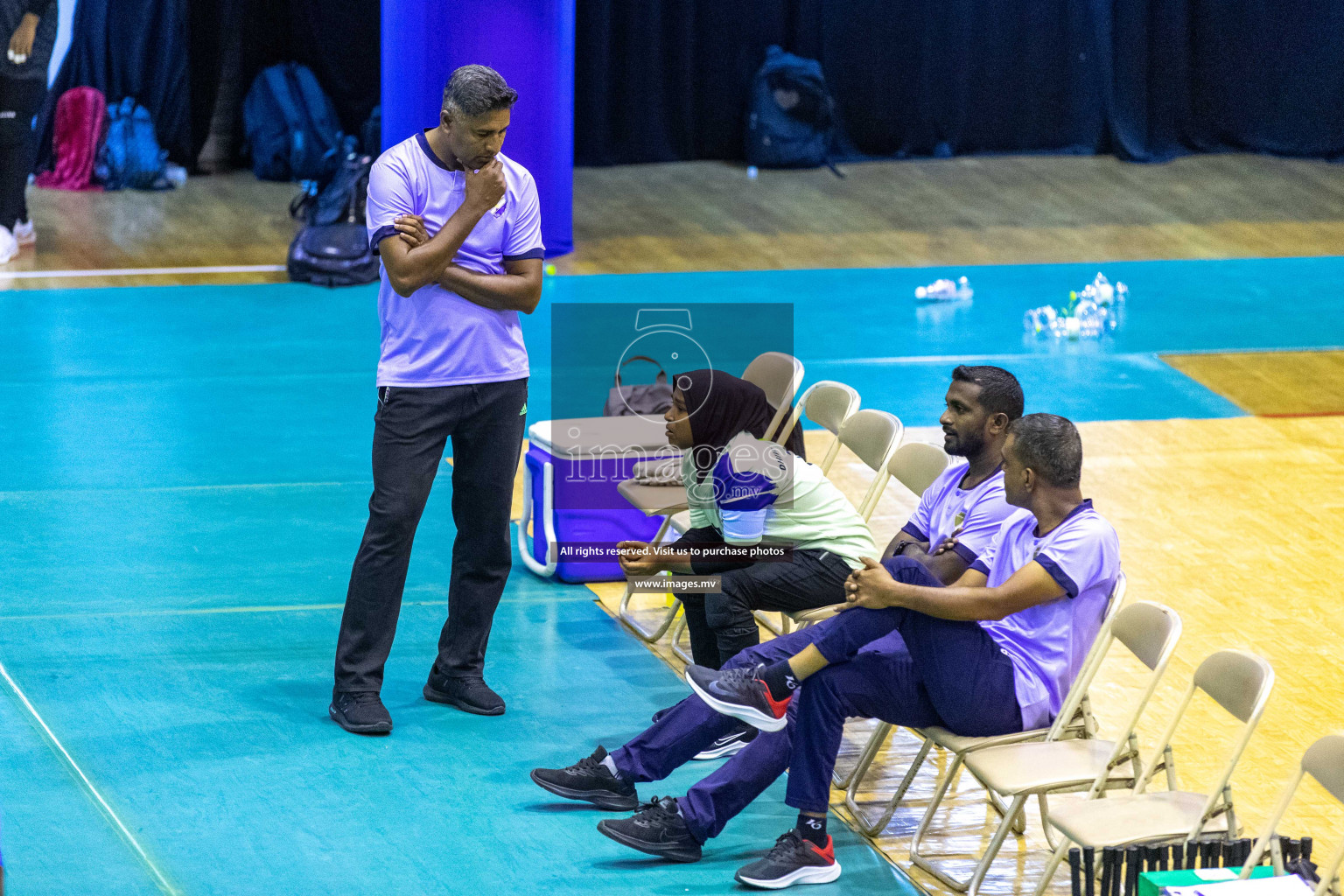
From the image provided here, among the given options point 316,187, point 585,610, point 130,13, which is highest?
point 130,13

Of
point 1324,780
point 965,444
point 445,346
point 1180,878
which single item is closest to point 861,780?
point 965,444

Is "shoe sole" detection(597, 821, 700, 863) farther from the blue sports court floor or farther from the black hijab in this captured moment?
the black hijab

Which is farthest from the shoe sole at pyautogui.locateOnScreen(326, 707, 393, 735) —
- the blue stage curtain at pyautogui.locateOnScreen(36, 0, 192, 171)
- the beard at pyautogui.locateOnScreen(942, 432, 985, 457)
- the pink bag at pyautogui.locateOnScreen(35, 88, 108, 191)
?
the blue stage curtain at pyautogui.locateOnScreen(36, 0, 192, 171)

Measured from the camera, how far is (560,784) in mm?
4531

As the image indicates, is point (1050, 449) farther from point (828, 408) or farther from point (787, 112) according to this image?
point (787, 112)

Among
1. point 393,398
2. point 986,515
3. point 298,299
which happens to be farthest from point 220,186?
point 986,515

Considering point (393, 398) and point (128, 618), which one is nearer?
point (393, 398)

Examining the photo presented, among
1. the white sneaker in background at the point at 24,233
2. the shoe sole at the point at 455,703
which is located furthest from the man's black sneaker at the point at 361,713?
the white sneaker in background at the point at 24,233

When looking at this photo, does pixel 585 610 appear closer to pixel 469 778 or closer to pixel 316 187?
Answer: pixel 469 778

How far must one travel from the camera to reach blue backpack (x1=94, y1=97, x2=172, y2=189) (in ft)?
43.0

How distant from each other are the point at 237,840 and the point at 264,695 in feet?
3.09

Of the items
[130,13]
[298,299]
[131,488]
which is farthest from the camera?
[130,13]

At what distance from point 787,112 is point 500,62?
496cm

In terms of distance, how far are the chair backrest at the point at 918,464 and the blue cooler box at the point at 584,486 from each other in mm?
1007
